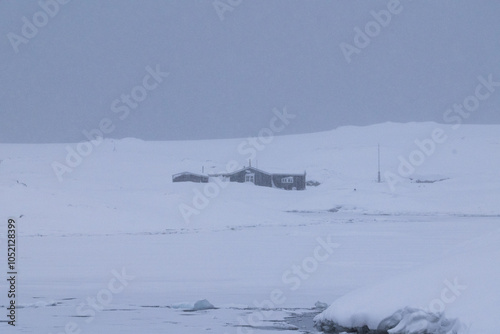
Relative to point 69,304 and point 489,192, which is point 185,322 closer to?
point 69,304

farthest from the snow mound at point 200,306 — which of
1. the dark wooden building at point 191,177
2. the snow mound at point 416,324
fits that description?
the dark wooden building at point 191,177

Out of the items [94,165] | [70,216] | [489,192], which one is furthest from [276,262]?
[94,165]

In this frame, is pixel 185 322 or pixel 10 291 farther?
pixel 10 291

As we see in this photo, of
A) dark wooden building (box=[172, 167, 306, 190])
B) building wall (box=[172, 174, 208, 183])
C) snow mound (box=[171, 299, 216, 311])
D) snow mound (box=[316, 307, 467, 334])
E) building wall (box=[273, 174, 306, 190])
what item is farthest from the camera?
building wall (box=[273, 174, 306, 190])

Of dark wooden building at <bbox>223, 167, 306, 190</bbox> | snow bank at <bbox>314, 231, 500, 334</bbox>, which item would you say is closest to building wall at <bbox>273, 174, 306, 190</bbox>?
dark wooden building at <bbox>223, 167, 306, 190</bbox>

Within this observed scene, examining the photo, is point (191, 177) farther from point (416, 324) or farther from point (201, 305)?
point (416, 324)

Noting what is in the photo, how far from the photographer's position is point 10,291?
46.5ft

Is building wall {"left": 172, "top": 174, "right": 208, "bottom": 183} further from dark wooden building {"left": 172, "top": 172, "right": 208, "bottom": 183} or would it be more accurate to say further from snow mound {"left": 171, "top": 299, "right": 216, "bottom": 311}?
snow mound {"left": 171, "top": 299, "right": 216, "bottom": 311}

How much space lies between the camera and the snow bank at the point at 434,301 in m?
9.33

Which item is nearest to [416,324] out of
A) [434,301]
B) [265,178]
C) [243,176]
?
[434,301]

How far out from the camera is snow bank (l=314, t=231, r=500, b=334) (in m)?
9.33

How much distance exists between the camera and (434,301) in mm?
10023

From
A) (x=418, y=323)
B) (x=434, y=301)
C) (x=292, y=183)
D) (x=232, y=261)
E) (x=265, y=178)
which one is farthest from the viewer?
(x=292, y=183)

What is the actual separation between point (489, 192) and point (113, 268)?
48209mm
